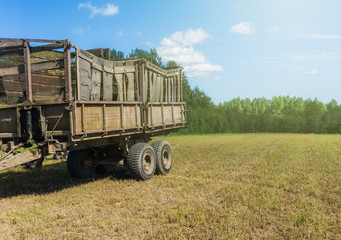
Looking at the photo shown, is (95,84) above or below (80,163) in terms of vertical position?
above

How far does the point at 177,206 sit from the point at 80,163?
4116 mm

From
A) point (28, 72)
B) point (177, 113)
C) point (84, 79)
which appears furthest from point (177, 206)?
point (177, 113)

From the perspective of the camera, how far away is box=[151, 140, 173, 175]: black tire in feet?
28.8

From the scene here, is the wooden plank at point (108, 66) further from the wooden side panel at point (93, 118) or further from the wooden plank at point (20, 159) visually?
the wooden plank at point (20, 159)

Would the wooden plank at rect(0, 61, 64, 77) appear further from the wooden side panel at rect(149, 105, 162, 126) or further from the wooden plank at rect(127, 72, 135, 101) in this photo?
the wooden side panel at rect(149, 105, 162, 126)

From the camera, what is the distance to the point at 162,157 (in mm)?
9039

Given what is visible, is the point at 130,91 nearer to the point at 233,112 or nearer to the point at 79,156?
the point at 79,156

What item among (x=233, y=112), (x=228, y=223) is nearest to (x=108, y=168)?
(x=228, y=223)

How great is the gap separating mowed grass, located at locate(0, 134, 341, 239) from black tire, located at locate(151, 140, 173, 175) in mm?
347

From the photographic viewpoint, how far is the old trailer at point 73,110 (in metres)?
6.37

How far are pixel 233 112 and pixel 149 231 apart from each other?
51542 mm

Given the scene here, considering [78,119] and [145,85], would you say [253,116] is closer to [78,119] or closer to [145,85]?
[145,85]

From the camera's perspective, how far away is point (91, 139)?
6.81 m

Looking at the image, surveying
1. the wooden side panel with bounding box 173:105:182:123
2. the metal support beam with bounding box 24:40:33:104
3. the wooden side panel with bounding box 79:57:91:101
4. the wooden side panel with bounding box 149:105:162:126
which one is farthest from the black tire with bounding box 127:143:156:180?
the metal support beam with bounding box 24:40:33:104
